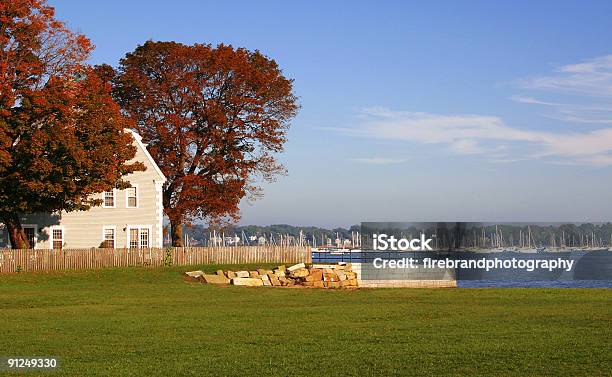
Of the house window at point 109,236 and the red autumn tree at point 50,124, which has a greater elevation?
the red autumn tree at point 50,124

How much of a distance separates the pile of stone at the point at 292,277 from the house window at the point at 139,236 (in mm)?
13420

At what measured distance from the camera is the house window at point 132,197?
63406 mm

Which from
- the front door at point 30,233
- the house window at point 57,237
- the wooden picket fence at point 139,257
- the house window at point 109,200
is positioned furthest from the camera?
the house window at point 109,200

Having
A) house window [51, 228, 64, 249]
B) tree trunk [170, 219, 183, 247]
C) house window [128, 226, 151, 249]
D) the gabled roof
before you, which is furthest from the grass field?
tree trunk [170, 219, 183, 247]

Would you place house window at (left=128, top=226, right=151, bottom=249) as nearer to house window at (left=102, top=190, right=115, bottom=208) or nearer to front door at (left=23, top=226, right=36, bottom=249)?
house window at (left=102, top=190, right=115, bottom=208)

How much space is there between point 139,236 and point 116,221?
1.94 meters

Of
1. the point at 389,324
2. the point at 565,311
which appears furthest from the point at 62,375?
the point at 565,311

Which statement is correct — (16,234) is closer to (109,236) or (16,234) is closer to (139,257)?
(109,236)

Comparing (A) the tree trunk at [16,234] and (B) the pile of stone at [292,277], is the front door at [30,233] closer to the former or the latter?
(A) the tree trunk at [16,234]

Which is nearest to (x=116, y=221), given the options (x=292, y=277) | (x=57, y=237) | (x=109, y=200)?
(x=109, y=200)

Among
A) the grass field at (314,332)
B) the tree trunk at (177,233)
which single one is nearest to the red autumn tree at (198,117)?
the tree trunk at (177,233)

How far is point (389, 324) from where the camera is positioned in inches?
960

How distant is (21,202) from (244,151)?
2368cm

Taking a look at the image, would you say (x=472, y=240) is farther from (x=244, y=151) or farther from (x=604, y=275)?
Result: (x=604, y=275)
